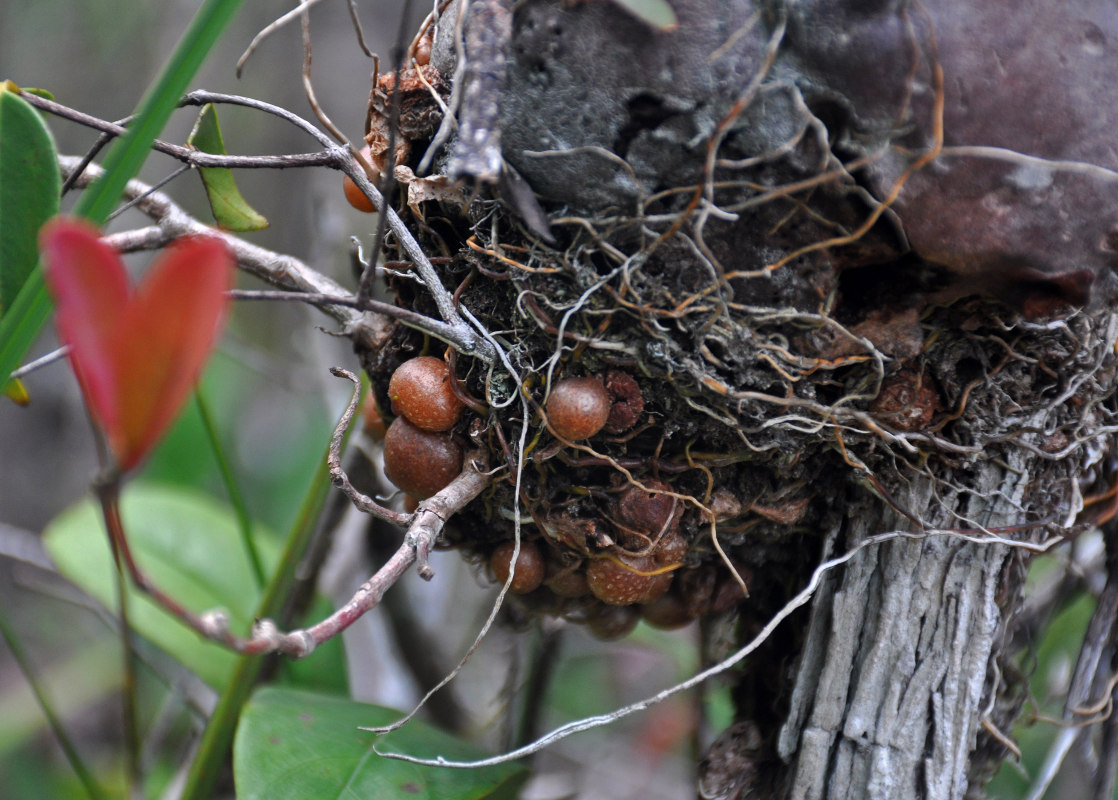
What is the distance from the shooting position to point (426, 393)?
514 millimetres

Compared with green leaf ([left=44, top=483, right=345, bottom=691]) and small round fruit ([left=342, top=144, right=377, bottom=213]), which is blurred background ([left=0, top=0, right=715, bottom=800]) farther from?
small round fruit ([left=342, top=144, right=377, bottom=213])

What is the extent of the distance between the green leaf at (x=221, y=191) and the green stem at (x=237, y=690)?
0.25 metres

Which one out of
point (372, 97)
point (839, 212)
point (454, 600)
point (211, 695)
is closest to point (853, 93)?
point (839, 212)

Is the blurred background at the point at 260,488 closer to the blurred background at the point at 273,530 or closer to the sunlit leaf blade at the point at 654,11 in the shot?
the blurred background at the point at 273,530

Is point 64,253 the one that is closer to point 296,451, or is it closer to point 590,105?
point 590,105

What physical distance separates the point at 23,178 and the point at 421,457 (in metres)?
0.30

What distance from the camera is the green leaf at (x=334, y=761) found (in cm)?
55

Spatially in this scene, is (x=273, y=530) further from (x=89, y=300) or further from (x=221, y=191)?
(x=89, y=300)

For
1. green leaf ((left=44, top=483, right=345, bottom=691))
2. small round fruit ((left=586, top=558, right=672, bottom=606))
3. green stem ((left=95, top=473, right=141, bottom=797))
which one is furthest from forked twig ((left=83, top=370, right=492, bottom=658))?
green leaf ((left=44, top=483, right=345, bottom=691))

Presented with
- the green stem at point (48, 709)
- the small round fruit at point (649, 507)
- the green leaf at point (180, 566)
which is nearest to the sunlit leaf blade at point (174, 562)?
the green leaf at point (180, 566)

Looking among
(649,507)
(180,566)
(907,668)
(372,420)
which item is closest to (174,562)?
(180,566)

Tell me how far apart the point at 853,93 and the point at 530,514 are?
1.09 feet

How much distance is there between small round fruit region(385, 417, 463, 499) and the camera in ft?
1.73

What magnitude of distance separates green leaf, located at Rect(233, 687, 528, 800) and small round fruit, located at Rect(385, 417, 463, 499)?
0.76 feet
